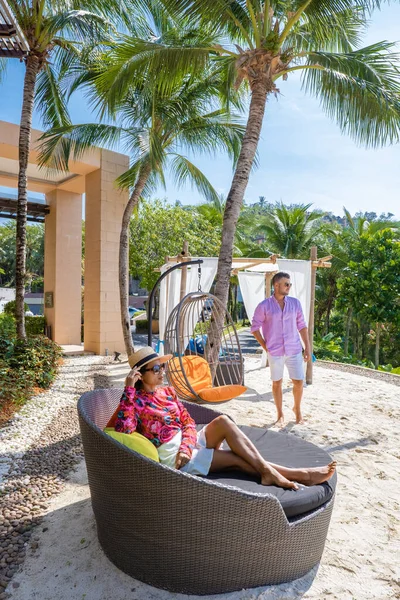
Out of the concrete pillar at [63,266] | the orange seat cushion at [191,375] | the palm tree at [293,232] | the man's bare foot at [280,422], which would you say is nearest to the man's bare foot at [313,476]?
the orange seat cushion at [191,375]

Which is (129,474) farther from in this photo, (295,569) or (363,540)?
(363,540)

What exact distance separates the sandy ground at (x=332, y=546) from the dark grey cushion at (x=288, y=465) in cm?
39

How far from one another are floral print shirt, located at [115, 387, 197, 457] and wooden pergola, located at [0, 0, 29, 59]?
12.8ft

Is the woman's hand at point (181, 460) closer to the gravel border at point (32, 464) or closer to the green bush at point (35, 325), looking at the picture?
the gravel border at point (32, 464)

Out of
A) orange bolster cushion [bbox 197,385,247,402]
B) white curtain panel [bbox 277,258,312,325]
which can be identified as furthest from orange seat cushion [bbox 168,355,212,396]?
white curtain panel [bbox 277,258,312,325]

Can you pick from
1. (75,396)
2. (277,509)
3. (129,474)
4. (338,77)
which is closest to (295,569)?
(277,509)

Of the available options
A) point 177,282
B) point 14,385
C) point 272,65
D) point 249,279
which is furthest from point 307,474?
point 249,279

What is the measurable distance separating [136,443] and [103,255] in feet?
30.5

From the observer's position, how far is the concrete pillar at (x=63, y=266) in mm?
12578

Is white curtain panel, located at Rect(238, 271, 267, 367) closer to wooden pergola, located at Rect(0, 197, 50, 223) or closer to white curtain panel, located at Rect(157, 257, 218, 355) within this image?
white curtain panel, located at Rect(157, 257, 218, 355)

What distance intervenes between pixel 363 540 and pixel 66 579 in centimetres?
178

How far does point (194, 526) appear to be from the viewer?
207cm

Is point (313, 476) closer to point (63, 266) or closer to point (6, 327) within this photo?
point (6, 327)

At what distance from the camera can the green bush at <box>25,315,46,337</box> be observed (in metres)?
12.7
